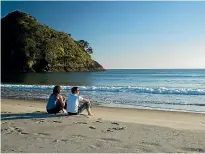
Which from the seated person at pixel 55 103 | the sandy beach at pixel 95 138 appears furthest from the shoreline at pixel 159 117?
the seated person at pixel 55 103

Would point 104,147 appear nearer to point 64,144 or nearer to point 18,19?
point 64,144

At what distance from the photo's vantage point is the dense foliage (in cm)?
11094

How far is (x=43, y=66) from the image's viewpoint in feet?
367

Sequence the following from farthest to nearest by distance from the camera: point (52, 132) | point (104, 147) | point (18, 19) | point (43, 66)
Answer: point (18, 19) → point (43, 66) → point (52, 132) → point (104, 147)

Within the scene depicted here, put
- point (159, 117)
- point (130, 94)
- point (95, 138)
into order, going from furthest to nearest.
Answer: point (130, 94) < point (159, 117) < point (95, 138)

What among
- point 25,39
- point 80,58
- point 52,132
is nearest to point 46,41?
point 25,39

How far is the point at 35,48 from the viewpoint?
11250 centimetres

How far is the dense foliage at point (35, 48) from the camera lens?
110938 millimetres

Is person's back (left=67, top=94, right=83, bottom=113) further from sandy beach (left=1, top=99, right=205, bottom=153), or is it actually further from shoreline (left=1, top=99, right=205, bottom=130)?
sandy beach (left=1, top=99, right=205, bottom=153)

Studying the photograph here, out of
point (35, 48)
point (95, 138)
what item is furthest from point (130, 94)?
point (35, 48)

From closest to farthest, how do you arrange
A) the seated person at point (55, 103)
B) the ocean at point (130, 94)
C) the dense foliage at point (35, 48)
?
the seated person at point (55, 103)
the ocean at point (130, 94)
the dense foliage at point (35, 48)

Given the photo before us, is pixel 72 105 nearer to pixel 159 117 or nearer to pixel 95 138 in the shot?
pixel 159 117

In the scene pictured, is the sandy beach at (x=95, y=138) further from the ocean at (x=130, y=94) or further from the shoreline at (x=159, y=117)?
the ocean at (x=130, y=94)

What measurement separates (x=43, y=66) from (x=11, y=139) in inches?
4203
